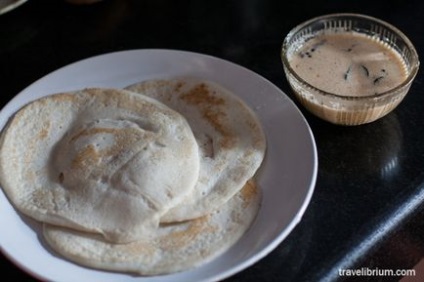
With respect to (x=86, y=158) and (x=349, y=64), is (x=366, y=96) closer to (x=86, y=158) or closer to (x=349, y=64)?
(x=349, y=64)

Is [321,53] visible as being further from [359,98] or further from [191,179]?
[191,179]

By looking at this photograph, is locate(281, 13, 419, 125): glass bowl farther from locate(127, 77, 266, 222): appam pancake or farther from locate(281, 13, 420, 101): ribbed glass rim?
locate(127, 77, 266, 222): appam pancake

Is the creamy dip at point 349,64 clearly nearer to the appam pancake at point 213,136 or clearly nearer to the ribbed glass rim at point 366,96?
the ribbed glass rim at point 366,96

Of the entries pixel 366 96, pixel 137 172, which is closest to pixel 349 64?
pixel 366 96

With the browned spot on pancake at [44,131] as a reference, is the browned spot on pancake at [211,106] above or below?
below

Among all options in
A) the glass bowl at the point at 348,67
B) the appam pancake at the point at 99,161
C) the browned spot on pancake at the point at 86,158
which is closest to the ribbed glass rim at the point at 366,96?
the glass bowl at the point at 348,67

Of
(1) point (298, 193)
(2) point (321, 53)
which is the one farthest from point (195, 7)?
(1) point (298, 193)
